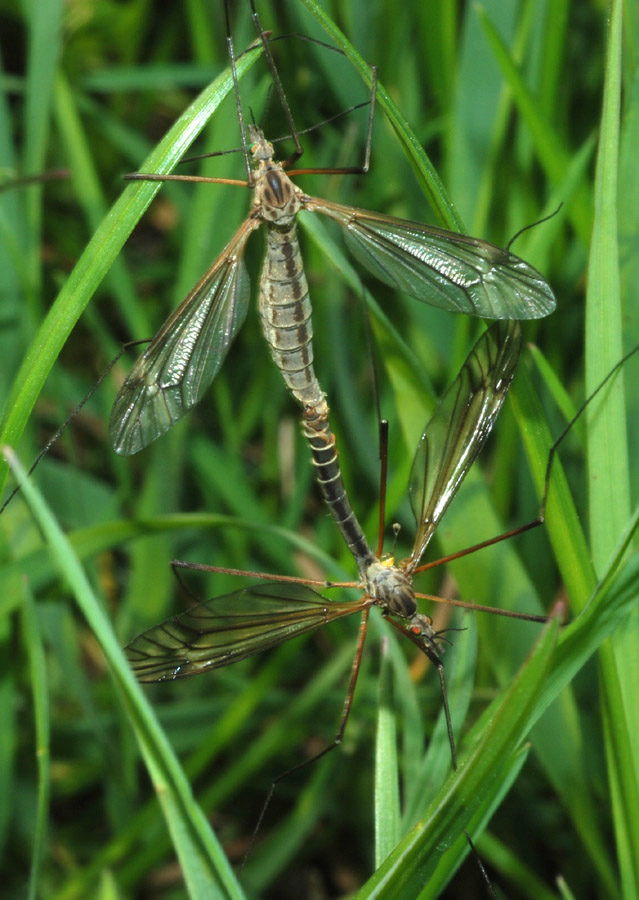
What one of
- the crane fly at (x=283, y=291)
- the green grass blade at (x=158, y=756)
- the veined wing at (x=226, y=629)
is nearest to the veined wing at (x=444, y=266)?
the crane fly at (x=283, y=291)

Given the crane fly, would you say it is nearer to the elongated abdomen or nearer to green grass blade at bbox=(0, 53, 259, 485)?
the elongated abdomen

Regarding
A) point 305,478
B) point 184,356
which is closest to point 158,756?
point 184,356

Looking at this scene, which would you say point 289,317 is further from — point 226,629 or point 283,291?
point 226,629

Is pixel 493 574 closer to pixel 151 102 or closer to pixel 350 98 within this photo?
pixel 350 98

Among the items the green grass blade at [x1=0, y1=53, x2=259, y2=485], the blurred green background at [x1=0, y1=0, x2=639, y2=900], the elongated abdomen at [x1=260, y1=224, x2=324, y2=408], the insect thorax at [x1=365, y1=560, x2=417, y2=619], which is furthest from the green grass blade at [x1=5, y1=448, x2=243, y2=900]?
the elongated abdomen at [x1=260, y1=224, x2=324, y2=408]

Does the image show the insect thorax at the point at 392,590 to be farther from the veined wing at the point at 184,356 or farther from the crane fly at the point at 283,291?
the veined wing at the point at 184,356

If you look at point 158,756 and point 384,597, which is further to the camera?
point 384,597

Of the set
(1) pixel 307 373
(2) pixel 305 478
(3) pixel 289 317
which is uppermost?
(3) pixel 289 317
